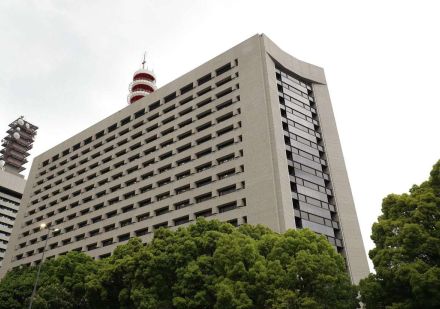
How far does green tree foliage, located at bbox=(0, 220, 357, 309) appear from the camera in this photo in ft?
68.4

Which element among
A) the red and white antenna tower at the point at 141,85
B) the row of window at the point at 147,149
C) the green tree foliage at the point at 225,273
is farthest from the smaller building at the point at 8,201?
the green tree foliage at the point at 225,273

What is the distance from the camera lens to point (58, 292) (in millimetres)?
31031

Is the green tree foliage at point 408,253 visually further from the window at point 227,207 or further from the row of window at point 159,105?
the row of window at point 159,105

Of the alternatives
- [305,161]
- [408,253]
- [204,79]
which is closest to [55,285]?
[408,253]

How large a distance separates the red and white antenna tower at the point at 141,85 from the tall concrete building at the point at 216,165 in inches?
418

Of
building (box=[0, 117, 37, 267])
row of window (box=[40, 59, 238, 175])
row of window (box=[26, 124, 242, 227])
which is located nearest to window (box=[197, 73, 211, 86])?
row of window (box=[40, 59, 238, 175])

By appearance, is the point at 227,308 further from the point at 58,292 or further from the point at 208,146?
the point at 208,146

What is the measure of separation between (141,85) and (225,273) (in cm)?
5862

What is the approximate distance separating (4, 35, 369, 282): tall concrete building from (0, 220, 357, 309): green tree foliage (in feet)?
38.6

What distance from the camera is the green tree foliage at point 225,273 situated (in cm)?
2086

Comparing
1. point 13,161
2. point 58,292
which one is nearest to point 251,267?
point 58,292

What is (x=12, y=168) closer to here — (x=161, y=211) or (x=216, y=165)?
(x=161, y=211)

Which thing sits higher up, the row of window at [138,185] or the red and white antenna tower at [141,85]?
→ the red and white antenna tower at [141,85]

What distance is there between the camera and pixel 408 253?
1906 centimetres
